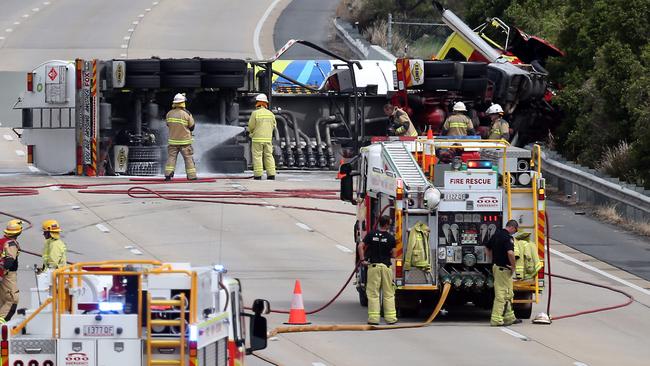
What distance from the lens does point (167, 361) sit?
1059cm

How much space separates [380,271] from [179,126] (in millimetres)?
11233

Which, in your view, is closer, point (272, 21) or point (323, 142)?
point (323, 142)

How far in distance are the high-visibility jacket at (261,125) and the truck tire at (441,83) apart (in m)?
3.36

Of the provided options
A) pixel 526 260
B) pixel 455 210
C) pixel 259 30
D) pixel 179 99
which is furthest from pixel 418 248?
pixel 259 30

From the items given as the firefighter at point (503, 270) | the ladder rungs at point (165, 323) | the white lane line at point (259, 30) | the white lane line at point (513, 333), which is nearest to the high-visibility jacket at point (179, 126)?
the firefighter at point (503, 270)

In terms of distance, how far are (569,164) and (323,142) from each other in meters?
5.53

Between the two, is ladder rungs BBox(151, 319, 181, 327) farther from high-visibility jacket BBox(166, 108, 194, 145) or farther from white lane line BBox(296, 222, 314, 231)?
high-visibility jacket BBox(166, 108, 194, 145)

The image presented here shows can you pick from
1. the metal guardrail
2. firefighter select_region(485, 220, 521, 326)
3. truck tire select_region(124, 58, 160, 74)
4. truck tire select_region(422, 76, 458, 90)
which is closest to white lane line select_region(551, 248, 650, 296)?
the metal guardrail

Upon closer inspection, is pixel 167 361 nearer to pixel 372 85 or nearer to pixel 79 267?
pixel 79 267

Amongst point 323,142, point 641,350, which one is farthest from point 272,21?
point 641,350

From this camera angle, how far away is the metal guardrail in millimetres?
26755

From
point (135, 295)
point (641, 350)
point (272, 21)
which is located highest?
point (272, 21)

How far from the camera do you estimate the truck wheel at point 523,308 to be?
62.2 ft

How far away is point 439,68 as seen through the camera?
30.7m
